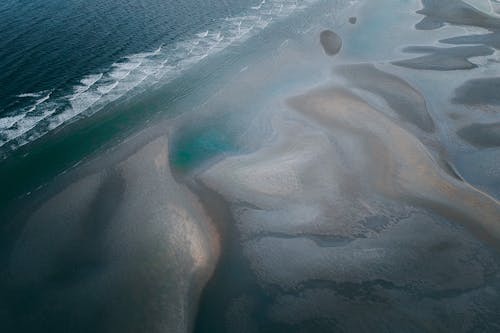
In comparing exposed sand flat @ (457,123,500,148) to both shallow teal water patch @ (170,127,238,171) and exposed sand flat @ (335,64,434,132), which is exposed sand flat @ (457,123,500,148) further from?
shallow teal water patch @ (170,127,238,171)

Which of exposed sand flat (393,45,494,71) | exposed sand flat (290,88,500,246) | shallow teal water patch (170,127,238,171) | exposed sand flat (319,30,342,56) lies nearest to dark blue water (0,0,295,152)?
exposed sand flat (319,30,342,56)

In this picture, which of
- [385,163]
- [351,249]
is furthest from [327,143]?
[351,249]

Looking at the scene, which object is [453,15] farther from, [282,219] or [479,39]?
[282,219]

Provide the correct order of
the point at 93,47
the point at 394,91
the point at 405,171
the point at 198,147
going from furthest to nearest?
the point at 93,47 < the point at 394,91 < the point at 198,147 < the point at 405,171

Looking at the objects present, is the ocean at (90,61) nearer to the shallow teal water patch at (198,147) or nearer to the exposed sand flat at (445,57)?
the shallow teal water patch at (198,147)

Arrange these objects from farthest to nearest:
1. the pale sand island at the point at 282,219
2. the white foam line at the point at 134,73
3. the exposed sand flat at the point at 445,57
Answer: the exposed sand flat at the point at 445,57 < the white foam line at the point at 134,73 < the pale sand island at the point at 282,219

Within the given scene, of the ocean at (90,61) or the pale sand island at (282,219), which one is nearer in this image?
the pale sand island at (282,219)

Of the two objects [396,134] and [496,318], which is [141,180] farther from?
[496,318]

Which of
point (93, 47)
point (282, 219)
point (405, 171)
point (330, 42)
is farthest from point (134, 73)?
point (405, 171)

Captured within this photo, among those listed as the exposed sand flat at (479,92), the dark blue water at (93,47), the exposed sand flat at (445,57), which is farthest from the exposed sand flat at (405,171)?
the dark blue water at (93,47)
